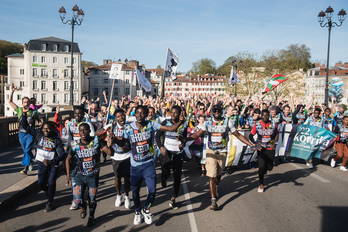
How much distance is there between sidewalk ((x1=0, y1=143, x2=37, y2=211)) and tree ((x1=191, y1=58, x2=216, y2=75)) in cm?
11908

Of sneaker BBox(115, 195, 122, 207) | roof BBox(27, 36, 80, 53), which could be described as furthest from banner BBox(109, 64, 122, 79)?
roof BBox(27, 36, 80, 53)

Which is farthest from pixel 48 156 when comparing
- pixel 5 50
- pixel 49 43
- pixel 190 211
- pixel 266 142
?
pixel 5 50

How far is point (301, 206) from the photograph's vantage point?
6098 mm

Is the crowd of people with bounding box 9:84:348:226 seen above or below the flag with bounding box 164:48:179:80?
below

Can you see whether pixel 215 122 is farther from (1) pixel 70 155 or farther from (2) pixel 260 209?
(1) pixel 70 155

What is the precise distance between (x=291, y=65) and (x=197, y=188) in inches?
1540

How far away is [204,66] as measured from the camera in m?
127

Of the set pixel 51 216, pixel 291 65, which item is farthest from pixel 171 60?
pixel 291 65

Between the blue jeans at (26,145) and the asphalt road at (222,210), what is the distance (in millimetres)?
1060

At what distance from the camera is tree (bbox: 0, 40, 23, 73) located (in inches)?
3583

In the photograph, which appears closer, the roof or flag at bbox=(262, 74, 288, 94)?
flag at bbox=(262, 74, 288, 94)

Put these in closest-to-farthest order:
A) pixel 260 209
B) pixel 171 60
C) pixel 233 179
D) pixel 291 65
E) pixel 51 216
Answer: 1. pixel 51 216
2. pixel 260 209
3. pixel 233 179
4. pixel 171 60
5. pixel 291 65

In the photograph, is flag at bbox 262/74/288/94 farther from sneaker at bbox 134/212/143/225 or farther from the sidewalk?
the sidewalk

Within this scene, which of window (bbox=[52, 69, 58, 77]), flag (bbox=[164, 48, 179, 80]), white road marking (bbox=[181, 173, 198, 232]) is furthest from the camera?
window (bbox=[52, 69, 58, 77])
